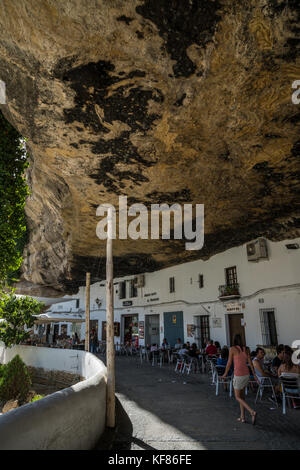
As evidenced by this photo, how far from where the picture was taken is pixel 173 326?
18.1m

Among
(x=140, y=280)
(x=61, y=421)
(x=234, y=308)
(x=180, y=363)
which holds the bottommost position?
(x=180, y=363)

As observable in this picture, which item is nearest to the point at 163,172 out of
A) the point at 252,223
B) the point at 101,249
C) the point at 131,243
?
the point at 252,223

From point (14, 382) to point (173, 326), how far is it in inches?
391

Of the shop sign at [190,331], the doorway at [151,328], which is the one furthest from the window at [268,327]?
the doorway at [151,328]

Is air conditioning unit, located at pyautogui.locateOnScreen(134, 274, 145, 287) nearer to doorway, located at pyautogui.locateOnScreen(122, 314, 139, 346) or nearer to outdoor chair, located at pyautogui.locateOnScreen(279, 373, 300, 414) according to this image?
doorway, located at pyautogui.locateOnScreen(122, 314, 139, 346)

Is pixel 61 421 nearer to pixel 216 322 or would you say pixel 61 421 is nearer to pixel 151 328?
pixel 216 322

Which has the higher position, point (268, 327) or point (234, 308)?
point (234, 308)

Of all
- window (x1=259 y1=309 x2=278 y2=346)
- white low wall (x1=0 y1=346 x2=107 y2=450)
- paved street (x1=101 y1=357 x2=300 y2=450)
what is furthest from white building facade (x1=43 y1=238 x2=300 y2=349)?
white low wall (x1=0 y1=346 x2=107 y2=450)

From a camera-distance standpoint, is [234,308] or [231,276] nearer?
[234,308]

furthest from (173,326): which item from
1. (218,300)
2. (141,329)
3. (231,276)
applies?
(231,276)

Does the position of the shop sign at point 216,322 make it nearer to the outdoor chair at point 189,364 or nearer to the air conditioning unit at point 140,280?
the outdoor chair at point 189,364

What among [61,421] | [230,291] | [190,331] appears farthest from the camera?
[190,331]

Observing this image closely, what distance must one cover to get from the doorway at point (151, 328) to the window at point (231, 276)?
696 cm

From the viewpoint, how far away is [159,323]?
19.5 m
